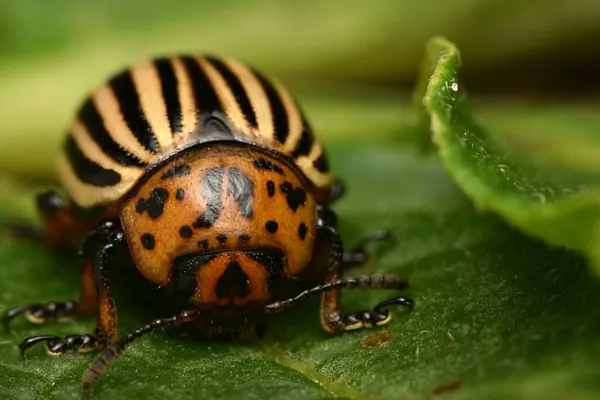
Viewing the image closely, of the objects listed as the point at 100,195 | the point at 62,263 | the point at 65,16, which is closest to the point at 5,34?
the point at 65,16

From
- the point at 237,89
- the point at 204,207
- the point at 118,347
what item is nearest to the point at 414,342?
the point at 204,207

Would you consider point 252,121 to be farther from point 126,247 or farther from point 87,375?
point 87,375

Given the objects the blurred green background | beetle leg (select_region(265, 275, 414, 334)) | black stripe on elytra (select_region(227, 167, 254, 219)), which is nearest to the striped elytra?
black stripe on elytra (select_region(227, 167, 254, 219))

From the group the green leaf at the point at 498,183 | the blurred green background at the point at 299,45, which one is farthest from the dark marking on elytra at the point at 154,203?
the blurred green background at the point at 299,45

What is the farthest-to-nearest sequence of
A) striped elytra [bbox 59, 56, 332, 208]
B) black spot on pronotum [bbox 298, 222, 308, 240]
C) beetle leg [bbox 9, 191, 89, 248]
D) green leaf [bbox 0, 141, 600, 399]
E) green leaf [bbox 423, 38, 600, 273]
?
beetle leg [bbox 9, 191, 89, 248] < striped elytra [bbox 59, 56, 332, 208] < black spot on pronotum [bbox 298, 222, 308, 240] < green leaf [bbox 0, 141, 600, 399] < green leaf [bbox 423, 38, 600, 273]

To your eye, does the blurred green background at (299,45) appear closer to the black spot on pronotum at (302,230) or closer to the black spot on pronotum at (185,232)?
the black spot on pronotum at (302,230)

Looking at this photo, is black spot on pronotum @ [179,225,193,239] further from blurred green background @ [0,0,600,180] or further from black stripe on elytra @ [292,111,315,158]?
blurred green background @ [0,0,600,180]

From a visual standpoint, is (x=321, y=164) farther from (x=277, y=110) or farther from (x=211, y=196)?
(x=211, y=196)
